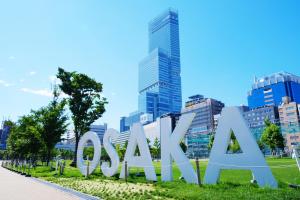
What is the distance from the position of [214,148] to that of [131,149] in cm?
621

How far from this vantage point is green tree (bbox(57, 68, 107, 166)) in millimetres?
35562

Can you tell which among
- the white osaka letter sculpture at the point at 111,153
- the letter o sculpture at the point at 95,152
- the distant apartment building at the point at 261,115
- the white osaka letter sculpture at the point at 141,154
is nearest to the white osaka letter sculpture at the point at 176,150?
the white osaka letter sculpture at the point at 141,154

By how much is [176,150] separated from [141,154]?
9.54ft

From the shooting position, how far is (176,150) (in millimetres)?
13375

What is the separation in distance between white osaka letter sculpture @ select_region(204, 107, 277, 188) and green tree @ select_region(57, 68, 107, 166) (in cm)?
2664

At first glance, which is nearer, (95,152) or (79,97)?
(95,152)

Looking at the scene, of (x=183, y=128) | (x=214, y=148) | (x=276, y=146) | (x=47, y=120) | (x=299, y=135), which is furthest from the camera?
(x=299, y=135)

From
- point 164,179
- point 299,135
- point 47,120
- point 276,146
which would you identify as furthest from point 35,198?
point 299,135

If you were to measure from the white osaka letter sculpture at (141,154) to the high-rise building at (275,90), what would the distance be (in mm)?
151048

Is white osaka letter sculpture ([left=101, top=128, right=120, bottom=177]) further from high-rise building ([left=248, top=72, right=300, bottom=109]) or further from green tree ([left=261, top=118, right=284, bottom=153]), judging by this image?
high-rise building ([left=248, top=72, right=300, bottom=109])

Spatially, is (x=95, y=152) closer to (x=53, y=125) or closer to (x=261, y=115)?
(x=53, y=125)

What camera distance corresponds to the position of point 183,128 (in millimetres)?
13227

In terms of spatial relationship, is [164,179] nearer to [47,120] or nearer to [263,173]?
[263,173]

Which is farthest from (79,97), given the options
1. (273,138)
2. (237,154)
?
(273,138)
